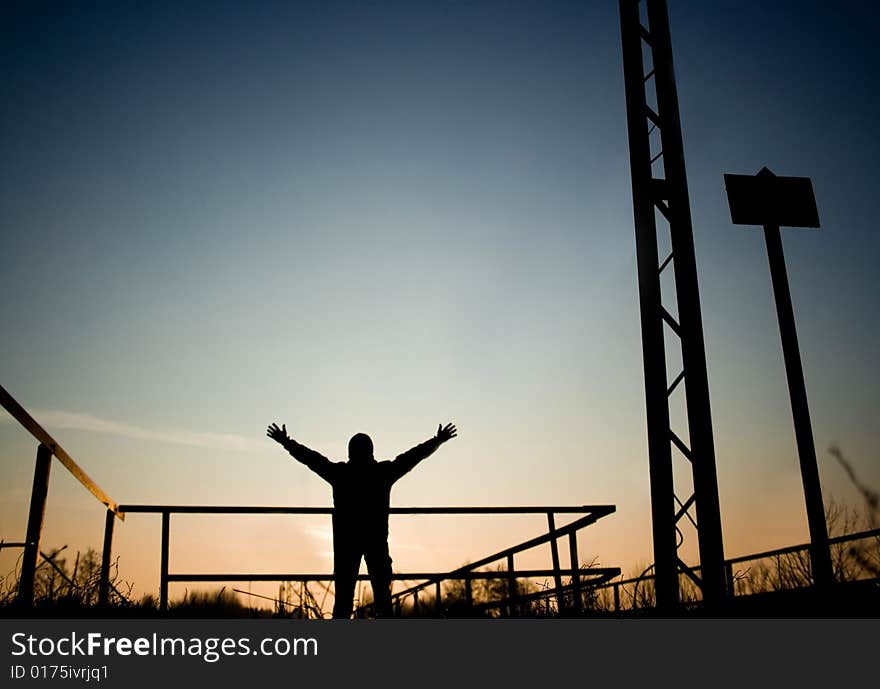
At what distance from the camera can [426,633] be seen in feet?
11.1

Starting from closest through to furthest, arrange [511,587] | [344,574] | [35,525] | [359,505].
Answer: [35,525] → [344,574] → [359,505] → [511,587]

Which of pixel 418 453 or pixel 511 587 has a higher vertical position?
pixel 418 453

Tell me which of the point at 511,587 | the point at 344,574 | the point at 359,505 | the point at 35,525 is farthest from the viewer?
the point at 511,587

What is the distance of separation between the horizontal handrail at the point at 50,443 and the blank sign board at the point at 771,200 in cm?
586

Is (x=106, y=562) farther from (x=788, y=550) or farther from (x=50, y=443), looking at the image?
(x=788, y=550)

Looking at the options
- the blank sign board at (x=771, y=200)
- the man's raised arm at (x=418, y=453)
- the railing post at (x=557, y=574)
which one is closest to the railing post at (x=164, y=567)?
the man's raised arm at (x=418, y=453)

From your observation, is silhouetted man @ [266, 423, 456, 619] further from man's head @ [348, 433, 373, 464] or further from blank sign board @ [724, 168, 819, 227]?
blank sign board @ [724, 168, 819, 227]

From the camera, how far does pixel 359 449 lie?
6.46 meters

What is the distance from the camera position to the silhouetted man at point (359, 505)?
608 cm

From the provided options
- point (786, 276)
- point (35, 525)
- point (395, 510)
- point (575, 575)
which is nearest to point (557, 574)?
point (575, 575)

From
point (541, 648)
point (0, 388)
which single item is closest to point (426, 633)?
point (541, 648)

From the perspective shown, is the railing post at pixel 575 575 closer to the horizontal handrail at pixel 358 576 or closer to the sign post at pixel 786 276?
the horizontal handrail at pixel 358 576

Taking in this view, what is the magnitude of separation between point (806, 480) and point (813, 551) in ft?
1.78

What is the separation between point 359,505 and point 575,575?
2.10m
